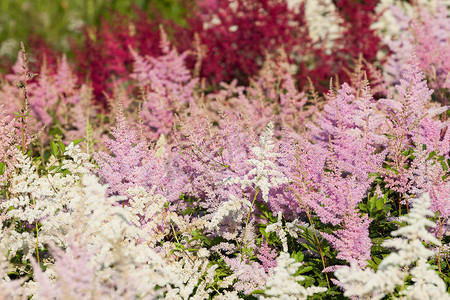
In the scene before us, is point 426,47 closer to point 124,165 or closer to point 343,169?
point 343,169

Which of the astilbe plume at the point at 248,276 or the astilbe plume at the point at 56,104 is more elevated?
the astilbe plume at the point at 56,104

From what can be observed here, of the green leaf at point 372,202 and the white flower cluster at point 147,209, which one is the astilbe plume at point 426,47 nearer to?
the green leaf at point 372,202

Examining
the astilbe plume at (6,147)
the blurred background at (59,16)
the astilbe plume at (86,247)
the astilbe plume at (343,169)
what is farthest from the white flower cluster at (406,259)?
the blurred background at (59,16)

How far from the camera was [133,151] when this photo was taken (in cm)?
297

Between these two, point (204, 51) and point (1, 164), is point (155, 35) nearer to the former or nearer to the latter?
point (204, 51)

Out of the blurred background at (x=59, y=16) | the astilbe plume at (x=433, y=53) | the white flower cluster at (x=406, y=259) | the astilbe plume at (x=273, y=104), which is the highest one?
the blurred background at (x=59, y=16)

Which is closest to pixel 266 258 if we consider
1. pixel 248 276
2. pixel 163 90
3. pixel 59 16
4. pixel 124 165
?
pixel 248 276

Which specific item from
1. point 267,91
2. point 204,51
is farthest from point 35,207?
point 204,51

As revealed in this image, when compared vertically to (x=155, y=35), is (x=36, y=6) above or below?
above

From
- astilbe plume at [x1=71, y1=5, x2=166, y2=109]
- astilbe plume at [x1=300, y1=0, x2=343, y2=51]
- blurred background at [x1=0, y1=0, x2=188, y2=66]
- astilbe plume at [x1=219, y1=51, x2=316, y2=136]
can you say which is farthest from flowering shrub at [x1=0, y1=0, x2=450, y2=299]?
blurred background at [x1=0, y1=0, x2=188, y2=66]

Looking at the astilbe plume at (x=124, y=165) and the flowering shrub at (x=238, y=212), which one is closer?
the flowering shrub at (x=238, y=212)

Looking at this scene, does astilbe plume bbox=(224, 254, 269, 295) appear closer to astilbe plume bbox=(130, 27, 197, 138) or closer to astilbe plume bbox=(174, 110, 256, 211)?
astilbe plume bbox=(174, 110, 256, 211)

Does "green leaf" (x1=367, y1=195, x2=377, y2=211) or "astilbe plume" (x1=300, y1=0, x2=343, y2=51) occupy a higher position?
"astilbe plume" (x1=300, y1=0, x2=343, y2=51)

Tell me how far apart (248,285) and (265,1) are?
13.9 feet
